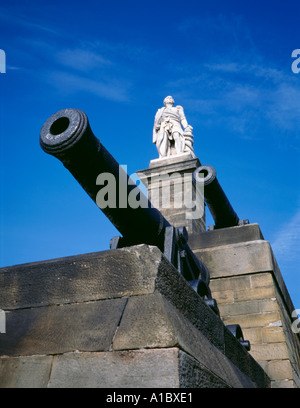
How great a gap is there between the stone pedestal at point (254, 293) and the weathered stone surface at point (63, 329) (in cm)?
336

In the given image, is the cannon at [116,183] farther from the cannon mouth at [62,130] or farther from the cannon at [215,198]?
the cannon at [215,198]

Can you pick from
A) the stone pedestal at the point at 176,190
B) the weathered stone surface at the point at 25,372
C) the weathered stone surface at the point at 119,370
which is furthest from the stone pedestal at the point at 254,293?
the stone pedestal at the point at 176,190

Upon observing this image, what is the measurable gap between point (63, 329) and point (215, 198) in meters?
5.21

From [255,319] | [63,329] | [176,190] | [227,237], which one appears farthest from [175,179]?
[63,329]

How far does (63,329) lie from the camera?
2178 mm

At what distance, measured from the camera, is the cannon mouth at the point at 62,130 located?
254cm

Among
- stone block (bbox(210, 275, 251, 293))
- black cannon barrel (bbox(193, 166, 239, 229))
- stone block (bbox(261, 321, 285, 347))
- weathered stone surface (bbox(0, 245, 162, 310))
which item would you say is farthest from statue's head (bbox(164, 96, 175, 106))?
weathered stone surface (bbox(0, 245, 162, 310))

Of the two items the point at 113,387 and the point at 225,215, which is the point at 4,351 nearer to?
the point at 113,387

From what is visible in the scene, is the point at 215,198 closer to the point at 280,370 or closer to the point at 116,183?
the point at 280,370

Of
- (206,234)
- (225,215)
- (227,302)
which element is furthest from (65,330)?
(225,215)

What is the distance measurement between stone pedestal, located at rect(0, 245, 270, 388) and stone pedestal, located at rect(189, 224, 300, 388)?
8.22ft

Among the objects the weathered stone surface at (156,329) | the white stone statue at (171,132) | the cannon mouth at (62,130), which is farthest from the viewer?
the white stone statue at (171,132)

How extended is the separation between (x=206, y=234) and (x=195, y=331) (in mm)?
3769

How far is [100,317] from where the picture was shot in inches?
85.0
